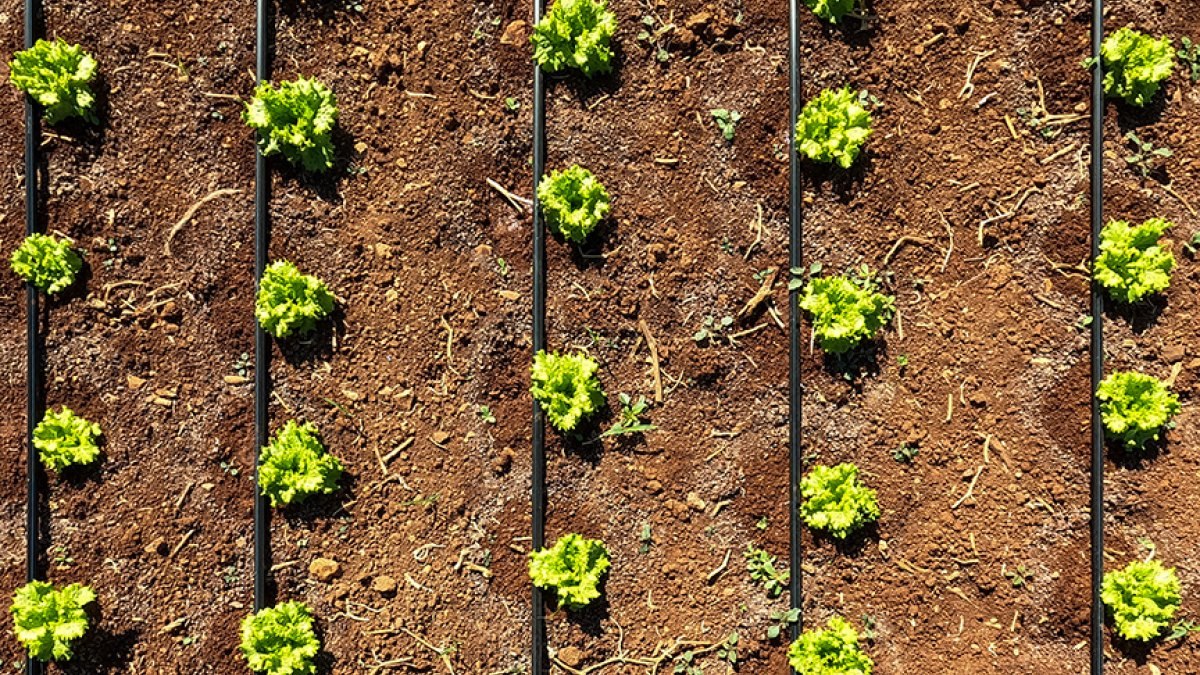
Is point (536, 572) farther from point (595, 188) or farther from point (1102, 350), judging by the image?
point (1102, 350)

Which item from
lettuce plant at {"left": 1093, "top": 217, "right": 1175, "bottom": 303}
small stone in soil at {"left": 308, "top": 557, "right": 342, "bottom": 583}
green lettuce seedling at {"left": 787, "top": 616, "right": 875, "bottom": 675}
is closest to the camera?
lettuce plant at {"left": 1093, "top": 217, "right": 1175, "bottom": 303}

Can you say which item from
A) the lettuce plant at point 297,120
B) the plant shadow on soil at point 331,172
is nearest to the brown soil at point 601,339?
the plant shadow on soil at point 331,172

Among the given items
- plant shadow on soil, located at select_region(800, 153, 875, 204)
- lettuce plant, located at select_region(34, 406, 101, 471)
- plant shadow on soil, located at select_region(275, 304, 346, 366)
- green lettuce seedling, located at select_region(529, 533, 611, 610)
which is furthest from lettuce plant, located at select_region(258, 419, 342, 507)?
plant shadow on soil, located at select_region(800, 153, 875, 204)

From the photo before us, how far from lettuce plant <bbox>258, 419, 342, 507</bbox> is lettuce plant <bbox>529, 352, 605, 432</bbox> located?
1.15 m

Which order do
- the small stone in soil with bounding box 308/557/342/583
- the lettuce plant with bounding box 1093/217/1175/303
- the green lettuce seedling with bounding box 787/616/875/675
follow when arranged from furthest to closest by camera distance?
the small stone in soil with bounding box 308/557/342/583 → the green lettuce seedling with bounding box 787/616/875/675 → the lettuce plant with bounding box 1093/217/1175/303

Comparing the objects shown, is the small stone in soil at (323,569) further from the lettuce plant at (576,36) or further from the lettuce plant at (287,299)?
the lettuce plant at (576,36)

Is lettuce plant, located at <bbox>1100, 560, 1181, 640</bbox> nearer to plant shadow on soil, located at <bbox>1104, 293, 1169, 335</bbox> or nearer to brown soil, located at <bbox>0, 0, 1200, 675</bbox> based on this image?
brown soil, located at <bbox>0, 0, 1200, 675</bbox>

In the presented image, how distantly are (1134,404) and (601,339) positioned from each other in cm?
272

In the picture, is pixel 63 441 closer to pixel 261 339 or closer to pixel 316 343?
pixel 261 339

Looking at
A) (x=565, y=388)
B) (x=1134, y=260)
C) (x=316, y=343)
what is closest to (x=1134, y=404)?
(x=1134, y=260)

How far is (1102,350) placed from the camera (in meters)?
3.95

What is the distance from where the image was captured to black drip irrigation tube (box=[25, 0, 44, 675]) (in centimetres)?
400

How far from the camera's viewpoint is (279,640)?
12.9 ft

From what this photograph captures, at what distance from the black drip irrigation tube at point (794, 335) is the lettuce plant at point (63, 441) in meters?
3.62
